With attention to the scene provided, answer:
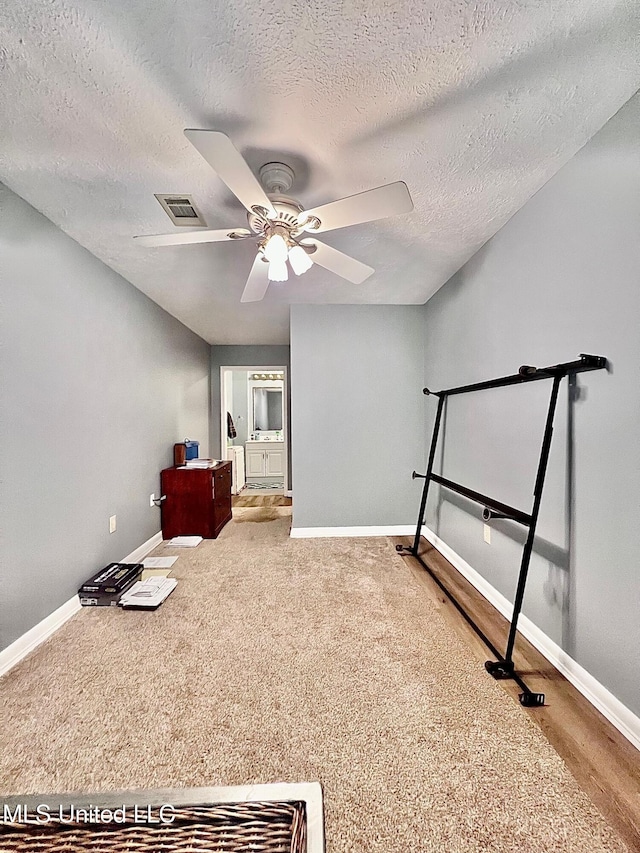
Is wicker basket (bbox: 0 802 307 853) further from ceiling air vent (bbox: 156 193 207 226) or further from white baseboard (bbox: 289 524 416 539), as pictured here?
white baseboard (bbox: 289 524 416 539)

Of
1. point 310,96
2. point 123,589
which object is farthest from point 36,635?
point 310,96

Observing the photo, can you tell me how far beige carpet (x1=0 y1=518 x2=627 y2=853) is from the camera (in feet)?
3.76

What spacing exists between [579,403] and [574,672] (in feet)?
3.83

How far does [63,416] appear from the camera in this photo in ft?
7.56

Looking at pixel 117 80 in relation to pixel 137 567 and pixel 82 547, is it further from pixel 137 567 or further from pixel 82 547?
pixel 137 567

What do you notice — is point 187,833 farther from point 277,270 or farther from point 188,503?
point 188,503

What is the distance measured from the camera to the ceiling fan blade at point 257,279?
210 cm

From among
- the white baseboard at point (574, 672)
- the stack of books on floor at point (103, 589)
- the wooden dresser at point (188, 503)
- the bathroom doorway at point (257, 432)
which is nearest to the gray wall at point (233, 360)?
the bathroom doorway at point (257, 432)

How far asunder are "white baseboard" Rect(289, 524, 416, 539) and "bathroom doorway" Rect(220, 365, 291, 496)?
2452 millimetres

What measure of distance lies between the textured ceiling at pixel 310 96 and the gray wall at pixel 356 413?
1659mm

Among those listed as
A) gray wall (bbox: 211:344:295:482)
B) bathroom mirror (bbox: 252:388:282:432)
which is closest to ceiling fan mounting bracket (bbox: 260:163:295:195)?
gray wall (bbox: 211:344:295:482)

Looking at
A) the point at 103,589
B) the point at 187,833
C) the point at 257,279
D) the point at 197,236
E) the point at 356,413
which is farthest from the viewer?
the point at 356,413

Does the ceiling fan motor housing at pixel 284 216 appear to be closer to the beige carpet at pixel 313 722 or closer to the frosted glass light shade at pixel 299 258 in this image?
the frosted glass light shade at pixel 299 258

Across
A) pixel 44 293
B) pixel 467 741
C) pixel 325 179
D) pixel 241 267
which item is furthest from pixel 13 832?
pixel 241 267
